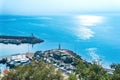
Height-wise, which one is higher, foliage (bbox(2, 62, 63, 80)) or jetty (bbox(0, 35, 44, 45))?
foliage (bbox(2, 62, 63, 80))

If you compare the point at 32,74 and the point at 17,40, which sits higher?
the point at 32,74

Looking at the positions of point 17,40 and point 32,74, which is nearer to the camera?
point 32,74

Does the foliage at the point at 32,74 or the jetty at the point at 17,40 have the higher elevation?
the foliage at the point at 32,74

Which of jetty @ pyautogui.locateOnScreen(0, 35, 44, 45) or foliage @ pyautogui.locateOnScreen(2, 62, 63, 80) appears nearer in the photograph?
foliage @ pyautogui.locateOnScreen(2, 62, 63, 80)

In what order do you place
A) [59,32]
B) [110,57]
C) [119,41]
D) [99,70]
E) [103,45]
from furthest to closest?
[59,32] < [119,41] < [103,45] < [110,57] < [99,70]

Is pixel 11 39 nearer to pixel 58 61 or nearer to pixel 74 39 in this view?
pixel 74 39

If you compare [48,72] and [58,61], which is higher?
[48,72]

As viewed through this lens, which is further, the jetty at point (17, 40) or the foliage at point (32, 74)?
the jetty at point (17, 40)

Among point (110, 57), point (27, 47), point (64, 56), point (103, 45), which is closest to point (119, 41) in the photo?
point (103, 45)

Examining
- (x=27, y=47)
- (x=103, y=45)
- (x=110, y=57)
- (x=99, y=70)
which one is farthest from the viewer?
(x=103, y=45)

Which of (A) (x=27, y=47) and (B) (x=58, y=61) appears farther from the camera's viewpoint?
(A) (x=27, y=47)

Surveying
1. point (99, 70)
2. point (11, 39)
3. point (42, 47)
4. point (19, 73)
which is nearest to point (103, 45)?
point (42, 47)
